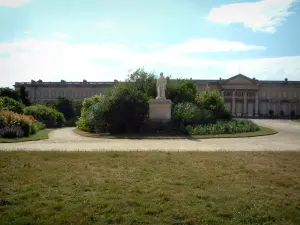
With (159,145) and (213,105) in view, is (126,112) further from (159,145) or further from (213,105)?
(213,105)

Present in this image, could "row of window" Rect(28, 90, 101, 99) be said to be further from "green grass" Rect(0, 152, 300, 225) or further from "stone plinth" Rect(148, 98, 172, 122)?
"green grass" Rect(0, 152, 300, 225)

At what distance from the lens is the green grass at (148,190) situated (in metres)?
6.23

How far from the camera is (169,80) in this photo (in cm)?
3534

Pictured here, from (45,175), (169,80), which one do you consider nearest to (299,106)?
(169,80)

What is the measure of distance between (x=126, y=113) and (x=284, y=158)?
16100mm

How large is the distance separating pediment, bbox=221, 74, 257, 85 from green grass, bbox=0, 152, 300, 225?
9127cm

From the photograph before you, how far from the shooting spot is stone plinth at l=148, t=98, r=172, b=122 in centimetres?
2716

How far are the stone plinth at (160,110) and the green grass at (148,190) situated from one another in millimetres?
15746

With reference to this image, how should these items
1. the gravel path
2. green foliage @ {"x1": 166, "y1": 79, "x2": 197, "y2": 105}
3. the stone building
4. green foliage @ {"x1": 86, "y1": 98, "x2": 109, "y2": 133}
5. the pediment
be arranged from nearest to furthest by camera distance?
the gravel path → green foliage @ {"x1": 86, "y1": 98, "x2": 109, "y2": 133} → green foliage @ {"x1": 166, "y1": 79, "x2": 197, "y2": 105} → the pediment → the stone building

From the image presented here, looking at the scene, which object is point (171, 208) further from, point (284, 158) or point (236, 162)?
point (284, 158)

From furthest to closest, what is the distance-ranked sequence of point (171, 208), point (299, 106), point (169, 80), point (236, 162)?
point (299, 106)
point (169, 80)
point (236, 162)
point (171, 208)

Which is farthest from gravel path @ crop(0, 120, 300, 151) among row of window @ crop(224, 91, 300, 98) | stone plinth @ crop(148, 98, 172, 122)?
row of window @ crop(224, 91, 300, 98)

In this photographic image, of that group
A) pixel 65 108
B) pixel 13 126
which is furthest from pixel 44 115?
pixel 13 126

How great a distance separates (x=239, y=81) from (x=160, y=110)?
257 ft
